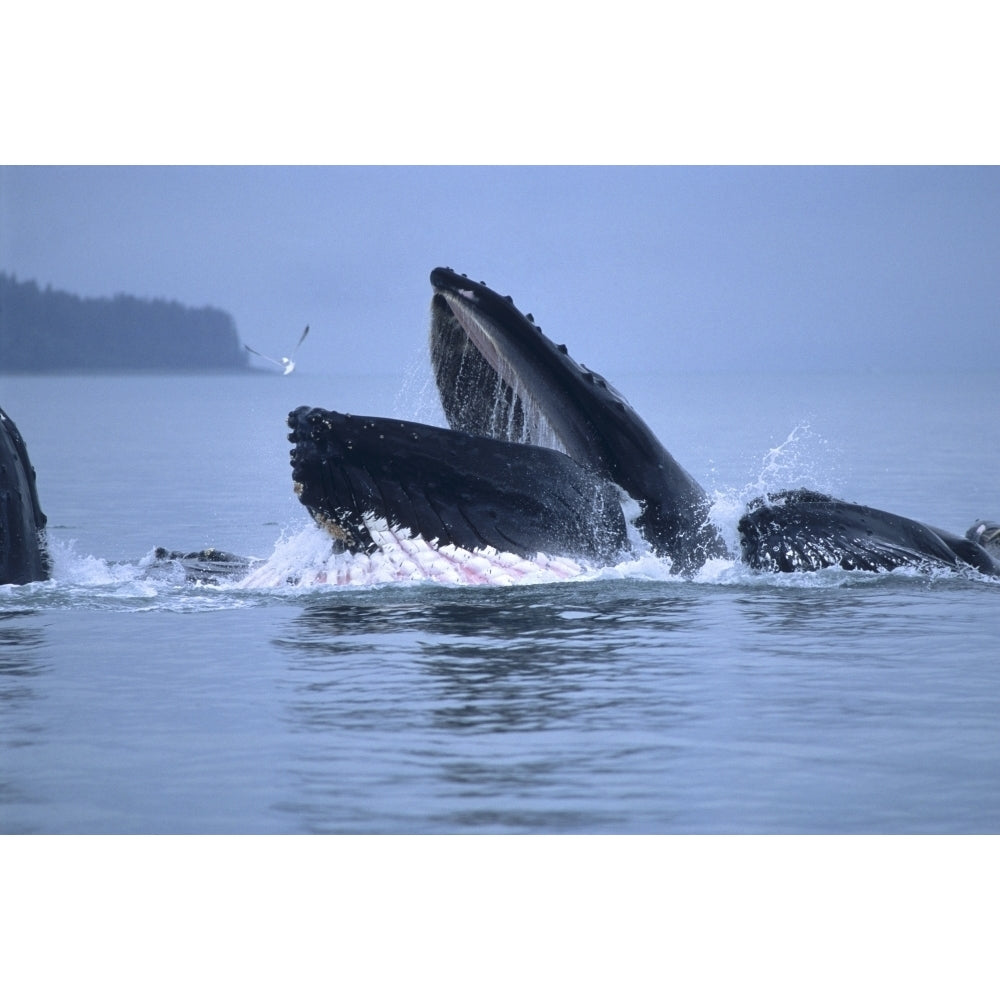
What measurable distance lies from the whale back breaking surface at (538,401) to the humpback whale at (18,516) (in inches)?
105

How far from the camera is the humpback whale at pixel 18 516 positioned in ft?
35.6

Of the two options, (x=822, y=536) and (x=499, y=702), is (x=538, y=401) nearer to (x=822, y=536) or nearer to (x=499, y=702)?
(x=822, y=536)

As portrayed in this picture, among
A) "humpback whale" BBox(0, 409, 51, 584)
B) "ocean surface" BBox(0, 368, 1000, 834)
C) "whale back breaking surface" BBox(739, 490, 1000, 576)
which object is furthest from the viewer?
"whale back breaking surface" BBox(739, 490, 1000, 576)

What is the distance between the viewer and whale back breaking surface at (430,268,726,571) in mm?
11281

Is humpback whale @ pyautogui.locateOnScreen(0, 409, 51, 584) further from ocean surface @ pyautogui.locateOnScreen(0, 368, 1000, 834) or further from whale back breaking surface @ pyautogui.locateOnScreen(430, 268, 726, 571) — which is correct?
whale back breaking surface @ pyautogui.locateOnScreen(430, 268, 726, 571)

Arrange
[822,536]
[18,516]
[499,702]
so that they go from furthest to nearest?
[822,536] < [18,516] < [499,702]

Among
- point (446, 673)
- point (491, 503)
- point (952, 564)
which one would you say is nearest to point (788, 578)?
point (952, 564)

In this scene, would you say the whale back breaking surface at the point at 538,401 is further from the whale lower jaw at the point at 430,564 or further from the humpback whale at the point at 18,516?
the humpback whale at the point at 18,516

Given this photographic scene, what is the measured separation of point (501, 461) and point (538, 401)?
521mm

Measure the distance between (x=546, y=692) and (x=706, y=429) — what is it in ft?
108

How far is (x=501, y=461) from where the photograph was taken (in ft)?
36.6

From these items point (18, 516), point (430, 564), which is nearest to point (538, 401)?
point (430, 564)

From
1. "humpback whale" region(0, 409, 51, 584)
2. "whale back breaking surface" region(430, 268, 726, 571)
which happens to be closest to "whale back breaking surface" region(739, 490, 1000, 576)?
"whale back breaking surface" region(430, 268, 726, 571)

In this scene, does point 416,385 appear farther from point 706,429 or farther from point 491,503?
point 706,429
